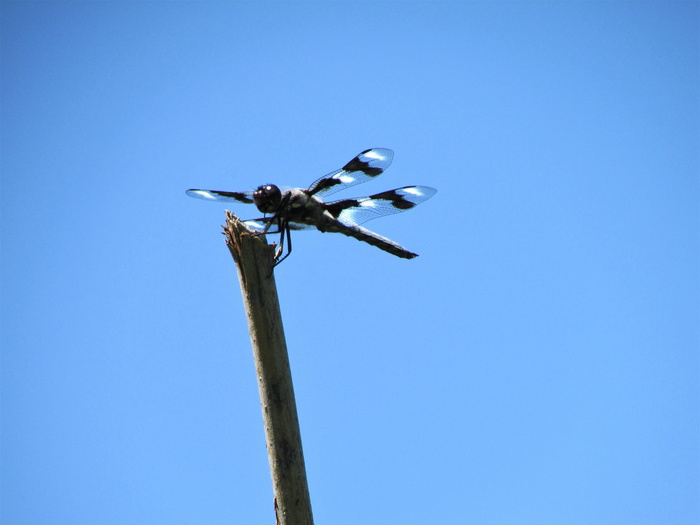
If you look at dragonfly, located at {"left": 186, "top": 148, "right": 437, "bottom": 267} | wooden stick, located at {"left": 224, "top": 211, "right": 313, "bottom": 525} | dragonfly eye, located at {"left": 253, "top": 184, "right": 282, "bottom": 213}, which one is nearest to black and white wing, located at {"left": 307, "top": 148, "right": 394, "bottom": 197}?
dragonfly, located at {"left": 186, "top": 148, "right": 437, "bottom": 267}

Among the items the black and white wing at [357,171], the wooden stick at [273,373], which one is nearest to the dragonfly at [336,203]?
the black and white wing at [357,171]

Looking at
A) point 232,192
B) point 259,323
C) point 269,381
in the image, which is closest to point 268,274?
point 259,323

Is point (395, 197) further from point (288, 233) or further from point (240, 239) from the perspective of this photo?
point (240, 239)

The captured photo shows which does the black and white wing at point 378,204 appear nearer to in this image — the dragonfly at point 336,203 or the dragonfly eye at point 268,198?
the dragonfly at point 336,203

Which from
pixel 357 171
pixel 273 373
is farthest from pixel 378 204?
pixel 273 373

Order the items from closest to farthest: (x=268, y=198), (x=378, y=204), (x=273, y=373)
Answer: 1. (x=273, y=373)
2. (x=268, y=198)
3. (x=378, y=204)

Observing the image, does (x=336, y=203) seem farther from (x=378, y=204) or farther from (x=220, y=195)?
(x=220, y=195)
